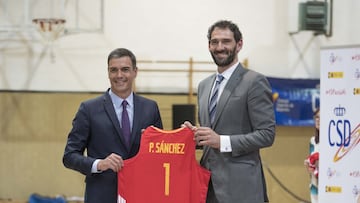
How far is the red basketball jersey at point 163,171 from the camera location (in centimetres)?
263

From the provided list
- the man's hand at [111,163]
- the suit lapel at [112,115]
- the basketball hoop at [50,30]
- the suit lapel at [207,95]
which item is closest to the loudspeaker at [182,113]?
the basketball hoop at [50,30]

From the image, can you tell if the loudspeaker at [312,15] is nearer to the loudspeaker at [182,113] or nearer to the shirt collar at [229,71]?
the loudspeaker at [182,113]

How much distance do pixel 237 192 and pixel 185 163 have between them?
12.7 inches

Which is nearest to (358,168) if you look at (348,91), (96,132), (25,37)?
(348,91)

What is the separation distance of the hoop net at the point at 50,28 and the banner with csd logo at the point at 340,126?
4.00 meters

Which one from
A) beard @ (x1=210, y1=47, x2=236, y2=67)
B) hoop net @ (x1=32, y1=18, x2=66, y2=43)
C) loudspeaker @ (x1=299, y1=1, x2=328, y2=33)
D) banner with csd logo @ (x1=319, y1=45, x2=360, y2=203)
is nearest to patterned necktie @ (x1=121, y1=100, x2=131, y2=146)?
beard @ (x1=210, y1=47, x2=236, y2=67)

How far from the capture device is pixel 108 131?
8.53ft

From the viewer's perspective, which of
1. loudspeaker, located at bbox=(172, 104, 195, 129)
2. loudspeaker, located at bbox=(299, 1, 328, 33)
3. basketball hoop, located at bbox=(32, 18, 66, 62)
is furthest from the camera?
loudspeaker, located at bbox=(299, 1, 328, 33)

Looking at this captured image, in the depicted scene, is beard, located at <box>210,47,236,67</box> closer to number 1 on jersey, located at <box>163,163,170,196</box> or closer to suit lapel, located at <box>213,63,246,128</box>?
suit lapel, located at <box>213,63,246,128</box>

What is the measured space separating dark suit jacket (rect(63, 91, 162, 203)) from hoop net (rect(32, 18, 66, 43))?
4162 mm

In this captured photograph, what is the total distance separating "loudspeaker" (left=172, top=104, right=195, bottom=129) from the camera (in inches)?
256

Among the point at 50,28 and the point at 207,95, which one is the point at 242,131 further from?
the point at 50,28

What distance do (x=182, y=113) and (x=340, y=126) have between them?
314cm

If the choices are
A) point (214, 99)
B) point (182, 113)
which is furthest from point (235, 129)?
point (182, 113)
